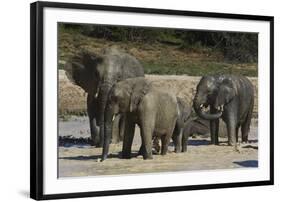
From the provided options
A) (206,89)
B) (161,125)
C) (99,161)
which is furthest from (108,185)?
(206,89)

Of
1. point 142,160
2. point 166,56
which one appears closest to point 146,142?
point 142,160

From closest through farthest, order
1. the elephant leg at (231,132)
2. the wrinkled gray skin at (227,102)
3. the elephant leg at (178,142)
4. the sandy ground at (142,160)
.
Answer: the sandy ground at (142,160) < the elephant leg at (178,142) < the wrinkled gray skin at (227,102) < the elephant leg at (231,132)

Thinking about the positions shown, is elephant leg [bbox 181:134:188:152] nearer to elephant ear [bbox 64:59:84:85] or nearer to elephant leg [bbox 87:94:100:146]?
elephant leg [bbox 87:94:100:146]

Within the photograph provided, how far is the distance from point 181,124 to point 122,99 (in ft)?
1.51

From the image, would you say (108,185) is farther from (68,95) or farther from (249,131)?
(249,131)

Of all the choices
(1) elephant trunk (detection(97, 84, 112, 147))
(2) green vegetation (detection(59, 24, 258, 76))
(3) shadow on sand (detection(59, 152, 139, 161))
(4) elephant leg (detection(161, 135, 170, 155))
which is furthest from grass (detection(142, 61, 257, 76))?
(3) shadow on sand (detection(59, 152, 139, 161))

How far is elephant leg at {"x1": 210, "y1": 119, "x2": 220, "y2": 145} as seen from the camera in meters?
5.64

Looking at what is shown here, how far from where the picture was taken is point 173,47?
5480 millimetres

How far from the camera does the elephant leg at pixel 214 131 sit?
222 inches

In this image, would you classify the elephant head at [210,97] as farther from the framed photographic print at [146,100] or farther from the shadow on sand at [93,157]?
the shadow on sand at [93,157]

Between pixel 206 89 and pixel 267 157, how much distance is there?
671mm

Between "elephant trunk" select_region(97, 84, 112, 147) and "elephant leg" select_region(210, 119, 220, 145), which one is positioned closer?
"elephant trunk" select_region(97, 84, 112, 147)

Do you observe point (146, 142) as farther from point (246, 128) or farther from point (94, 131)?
point (246, 128)

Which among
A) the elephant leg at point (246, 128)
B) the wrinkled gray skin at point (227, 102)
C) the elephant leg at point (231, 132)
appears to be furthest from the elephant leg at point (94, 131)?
the elephant leg at point (246, 128)
